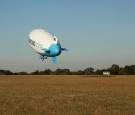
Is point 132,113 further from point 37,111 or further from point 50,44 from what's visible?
point 50,44

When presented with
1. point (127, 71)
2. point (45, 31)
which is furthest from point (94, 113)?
point (127, 71)

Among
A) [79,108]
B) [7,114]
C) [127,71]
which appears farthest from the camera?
[127,71]

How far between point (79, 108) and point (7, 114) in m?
4.98

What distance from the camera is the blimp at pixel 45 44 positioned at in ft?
234

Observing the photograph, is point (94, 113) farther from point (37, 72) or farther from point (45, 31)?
point (37, 72)

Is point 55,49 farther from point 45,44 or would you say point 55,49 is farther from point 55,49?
point 45,44

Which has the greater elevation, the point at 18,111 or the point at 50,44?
the point at 50,44

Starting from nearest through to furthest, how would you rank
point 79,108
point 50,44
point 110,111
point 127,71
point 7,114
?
point 7,114 < point 110,111 < point 79,108 < point 50,44 < point 127,71

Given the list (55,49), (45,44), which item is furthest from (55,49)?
(45,44)

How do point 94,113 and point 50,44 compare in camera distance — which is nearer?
point 94,113

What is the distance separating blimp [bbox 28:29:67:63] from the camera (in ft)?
234

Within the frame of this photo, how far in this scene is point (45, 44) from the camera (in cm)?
7244

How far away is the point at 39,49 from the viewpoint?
2945 inches

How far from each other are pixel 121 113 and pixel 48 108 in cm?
483
